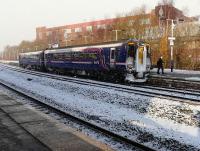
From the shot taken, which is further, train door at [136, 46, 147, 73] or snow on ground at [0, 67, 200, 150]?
train door at [136, 46, 147, 73]

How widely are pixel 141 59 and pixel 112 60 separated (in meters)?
2.24

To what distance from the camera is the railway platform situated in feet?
26.3

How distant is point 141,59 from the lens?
26.8 meters

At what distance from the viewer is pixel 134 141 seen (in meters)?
8.80

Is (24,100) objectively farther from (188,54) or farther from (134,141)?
(188,54)

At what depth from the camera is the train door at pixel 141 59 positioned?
26469mm

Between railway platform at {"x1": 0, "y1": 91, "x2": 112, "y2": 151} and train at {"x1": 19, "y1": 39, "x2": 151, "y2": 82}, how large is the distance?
14.8 meters

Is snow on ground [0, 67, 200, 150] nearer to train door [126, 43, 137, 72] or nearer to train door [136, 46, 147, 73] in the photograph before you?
train door [126, 43, 137, 72]

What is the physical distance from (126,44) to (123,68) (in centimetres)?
177

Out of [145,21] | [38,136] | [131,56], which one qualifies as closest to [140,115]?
[38,136]

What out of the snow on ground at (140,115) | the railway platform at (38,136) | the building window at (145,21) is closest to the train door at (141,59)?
the snow on ground at (140,115)

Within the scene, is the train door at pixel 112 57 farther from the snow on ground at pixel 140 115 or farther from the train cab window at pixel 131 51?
the snow on ground at pixel 140 115

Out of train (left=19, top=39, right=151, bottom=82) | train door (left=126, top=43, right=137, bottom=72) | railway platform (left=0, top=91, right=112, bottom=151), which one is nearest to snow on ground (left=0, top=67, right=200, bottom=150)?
railway platform (left=0, top=91, right=112, bottom=151)

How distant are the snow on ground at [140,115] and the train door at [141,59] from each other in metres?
7.81
